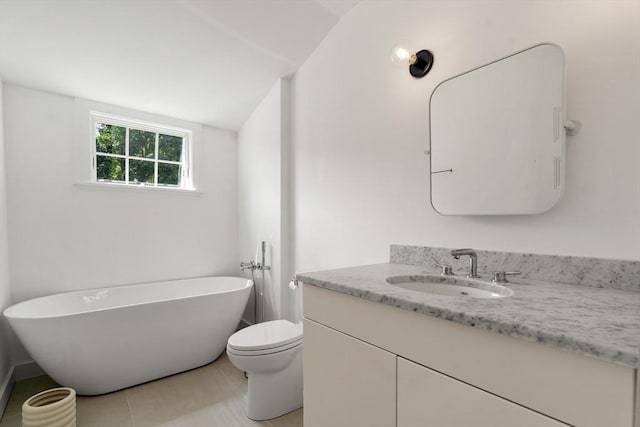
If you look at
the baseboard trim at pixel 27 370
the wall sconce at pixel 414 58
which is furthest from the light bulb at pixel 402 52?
the baseboard trim at pixel 27 370

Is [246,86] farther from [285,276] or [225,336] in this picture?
[225,336]

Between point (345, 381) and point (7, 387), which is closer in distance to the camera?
point (345, 381)

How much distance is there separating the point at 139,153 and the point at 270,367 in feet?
7.62

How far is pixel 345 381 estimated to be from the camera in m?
1.03

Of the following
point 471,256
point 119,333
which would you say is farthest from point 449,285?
point 119,333

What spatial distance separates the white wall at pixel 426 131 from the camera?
96cm

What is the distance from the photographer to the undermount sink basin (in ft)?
3.63

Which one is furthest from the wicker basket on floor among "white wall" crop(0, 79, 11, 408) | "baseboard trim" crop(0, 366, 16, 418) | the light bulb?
the light bulb

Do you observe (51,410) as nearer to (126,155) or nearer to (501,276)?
(126,155)

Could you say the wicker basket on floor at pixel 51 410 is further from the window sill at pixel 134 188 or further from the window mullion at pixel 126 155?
the window mullion at pixel 126 155

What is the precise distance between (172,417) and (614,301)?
217 cm

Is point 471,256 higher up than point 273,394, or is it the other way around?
point 471,256

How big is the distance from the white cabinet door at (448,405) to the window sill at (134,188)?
8.91 feet

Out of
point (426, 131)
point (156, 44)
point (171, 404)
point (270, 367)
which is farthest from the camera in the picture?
point (156, 44)
